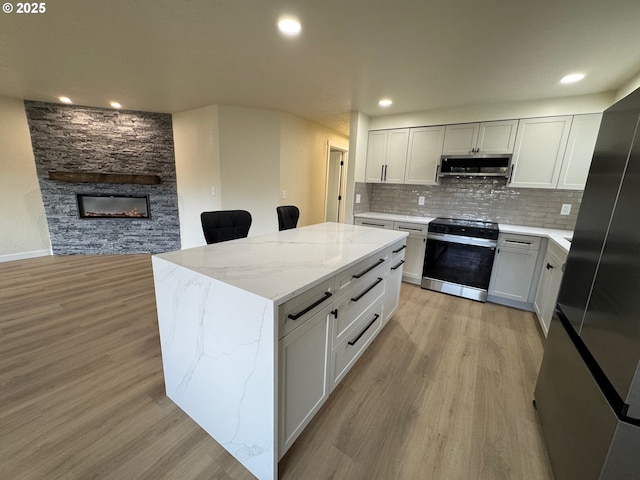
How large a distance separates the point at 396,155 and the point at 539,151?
1.63 metres

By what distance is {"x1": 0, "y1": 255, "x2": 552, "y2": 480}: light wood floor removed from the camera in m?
1.27

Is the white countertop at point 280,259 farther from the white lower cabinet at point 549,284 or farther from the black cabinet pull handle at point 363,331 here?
the white lower cabinet at point 549,284

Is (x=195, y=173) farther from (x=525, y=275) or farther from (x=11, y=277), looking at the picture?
(x=525, y=275)

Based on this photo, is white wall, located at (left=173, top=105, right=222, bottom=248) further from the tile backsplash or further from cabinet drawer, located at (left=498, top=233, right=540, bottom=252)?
cabinet drawer, located at (left=498, top=233, right=540, bottom=252)

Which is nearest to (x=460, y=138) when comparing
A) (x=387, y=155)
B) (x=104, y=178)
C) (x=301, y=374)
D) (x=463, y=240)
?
(x=387, y=155)

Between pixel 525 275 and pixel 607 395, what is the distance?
231 cm

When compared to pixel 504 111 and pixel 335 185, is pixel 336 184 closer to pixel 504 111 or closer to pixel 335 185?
pixel 335 185

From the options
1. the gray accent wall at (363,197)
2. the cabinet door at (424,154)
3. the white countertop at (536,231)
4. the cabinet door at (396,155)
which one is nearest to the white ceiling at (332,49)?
the cabinet door at (424,154)

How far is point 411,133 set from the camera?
3627 millimetres

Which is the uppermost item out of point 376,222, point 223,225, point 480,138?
point 480,138

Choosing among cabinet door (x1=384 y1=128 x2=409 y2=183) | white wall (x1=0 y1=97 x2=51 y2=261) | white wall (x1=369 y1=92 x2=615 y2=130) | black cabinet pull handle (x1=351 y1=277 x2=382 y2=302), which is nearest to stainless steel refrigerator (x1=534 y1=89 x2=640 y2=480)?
black cabinet pull handle (x1=351 y1=277 x2=382 y2=302)

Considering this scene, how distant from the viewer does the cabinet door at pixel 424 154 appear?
3.46 meters

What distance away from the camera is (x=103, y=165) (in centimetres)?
432

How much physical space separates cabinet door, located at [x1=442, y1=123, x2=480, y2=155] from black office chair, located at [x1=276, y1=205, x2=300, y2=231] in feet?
7.10
